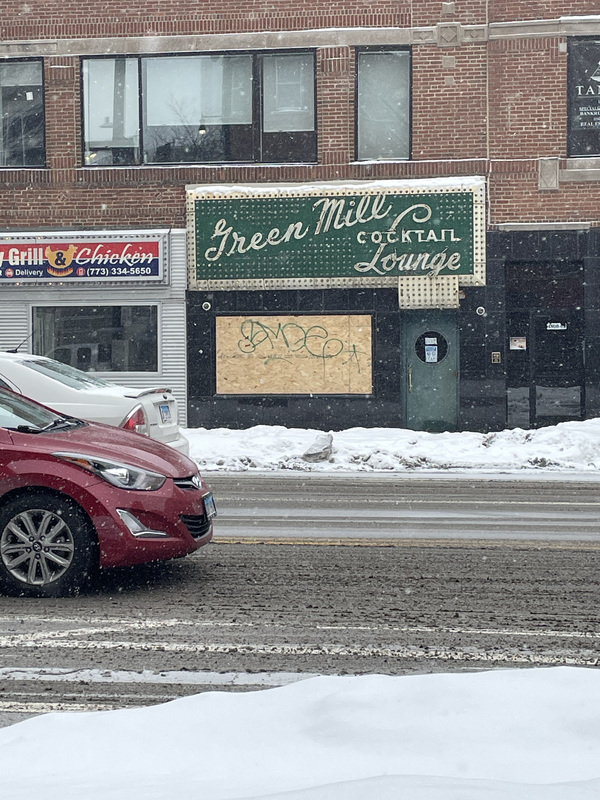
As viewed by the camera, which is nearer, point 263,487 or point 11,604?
point 11,604

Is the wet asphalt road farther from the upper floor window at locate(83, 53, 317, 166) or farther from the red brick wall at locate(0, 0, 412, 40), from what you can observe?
the red brick wall at locate(0, 0, 412, 40)

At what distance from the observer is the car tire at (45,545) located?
688cm

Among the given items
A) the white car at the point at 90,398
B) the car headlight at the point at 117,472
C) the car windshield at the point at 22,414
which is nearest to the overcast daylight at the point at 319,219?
the white car at the point at 90,398

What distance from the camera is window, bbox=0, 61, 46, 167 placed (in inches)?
841

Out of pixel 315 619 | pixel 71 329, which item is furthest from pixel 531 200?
pixel 315 619

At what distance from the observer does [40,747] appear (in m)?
3.92

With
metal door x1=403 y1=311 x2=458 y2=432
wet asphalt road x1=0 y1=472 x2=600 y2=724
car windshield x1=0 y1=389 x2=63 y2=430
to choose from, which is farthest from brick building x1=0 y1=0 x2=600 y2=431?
car windshield x1=0 y1=389 x2=63 y2=430

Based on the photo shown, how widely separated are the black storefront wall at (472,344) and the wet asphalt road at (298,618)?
37.1 ft

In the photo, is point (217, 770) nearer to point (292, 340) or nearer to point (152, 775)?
point (152, 775)

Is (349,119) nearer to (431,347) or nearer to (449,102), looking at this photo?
(449,102)

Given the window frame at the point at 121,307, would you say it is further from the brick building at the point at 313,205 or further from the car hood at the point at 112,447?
the car hood at the point at 112,447

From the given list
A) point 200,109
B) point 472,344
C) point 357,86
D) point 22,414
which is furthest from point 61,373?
point 357,86

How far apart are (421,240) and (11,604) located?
1483cm

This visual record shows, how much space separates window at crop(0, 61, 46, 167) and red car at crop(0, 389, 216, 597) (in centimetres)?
1555
